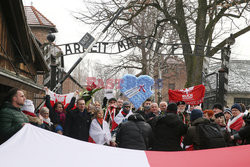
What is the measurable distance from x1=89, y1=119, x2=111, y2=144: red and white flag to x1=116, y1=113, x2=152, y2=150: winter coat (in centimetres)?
208

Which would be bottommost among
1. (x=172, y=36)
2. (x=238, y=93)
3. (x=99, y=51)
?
(x=238, y=93)

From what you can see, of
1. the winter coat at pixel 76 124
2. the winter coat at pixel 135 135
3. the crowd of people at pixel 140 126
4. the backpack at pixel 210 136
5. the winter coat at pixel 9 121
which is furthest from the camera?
the winter coat at pixel 76 124

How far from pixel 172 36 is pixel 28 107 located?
2348 cm

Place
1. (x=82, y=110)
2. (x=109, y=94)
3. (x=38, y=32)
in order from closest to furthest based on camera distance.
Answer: (x=82, y=110), (x=109, y=94), (x=38, y=32)

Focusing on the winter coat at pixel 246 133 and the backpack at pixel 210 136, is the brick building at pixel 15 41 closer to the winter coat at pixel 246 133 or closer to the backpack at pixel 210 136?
the backpack at pixel 210 136

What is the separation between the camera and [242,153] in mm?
4641

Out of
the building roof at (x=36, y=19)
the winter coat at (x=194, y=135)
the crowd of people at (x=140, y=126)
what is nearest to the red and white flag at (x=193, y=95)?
the crowd of people at (x=140, y=126)

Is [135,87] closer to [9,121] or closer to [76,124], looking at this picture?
[76,124]

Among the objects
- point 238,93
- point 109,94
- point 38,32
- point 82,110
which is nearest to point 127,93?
point 82,110

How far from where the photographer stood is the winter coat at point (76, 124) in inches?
351

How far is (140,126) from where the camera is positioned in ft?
22.7

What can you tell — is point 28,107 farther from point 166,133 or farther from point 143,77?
point 143,77

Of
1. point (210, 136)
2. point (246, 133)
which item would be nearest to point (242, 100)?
point (246, 133)

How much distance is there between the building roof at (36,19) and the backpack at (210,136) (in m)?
36.9
